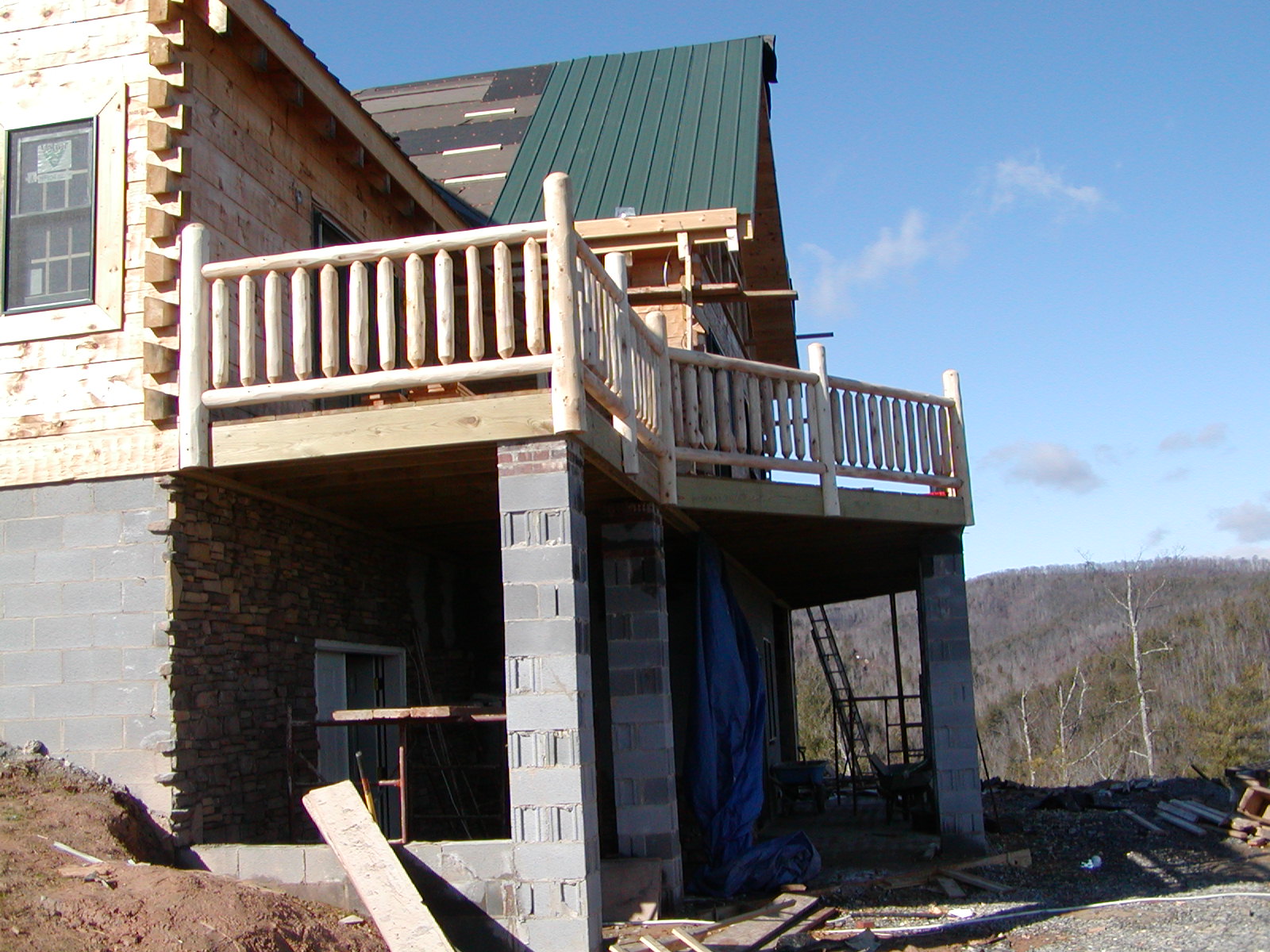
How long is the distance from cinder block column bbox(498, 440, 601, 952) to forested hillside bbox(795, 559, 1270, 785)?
68.1ft

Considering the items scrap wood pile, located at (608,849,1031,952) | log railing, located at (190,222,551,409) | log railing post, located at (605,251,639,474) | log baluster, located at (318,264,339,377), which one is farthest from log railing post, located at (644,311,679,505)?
scrap wood pile, located at (608,849,1031,952)

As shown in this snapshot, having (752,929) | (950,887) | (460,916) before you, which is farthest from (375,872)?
(950,887)

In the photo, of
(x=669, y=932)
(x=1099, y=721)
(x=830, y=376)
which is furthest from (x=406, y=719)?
(x=1099, y=721)

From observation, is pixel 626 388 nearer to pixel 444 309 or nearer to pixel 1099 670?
pixel 444 309

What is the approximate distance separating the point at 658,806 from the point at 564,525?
3.01 metres

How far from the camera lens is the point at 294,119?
10156 millimetres

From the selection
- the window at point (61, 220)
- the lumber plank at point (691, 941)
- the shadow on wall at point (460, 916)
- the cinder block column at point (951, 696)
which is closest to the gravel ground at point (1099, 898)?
the cinder block column at point (951, 696)

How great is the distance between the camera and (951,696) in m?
12.4

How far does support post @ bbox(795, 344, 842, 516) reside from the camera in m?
10.8

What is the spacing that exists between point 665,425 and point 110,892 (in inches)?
197

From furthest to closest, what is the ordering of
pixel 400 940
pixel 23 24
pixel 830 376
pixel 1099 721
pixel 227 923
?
1. pixel 1099 721
2. pixel 830 376
3. pixel 23 24
4. pixel 400 940
5. pixel 227 923

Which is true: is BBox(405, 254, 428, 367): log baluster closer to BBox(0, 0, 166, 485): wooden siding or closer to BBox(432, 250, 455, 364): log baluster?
BBox(432, 250, 455, 364): log baluster

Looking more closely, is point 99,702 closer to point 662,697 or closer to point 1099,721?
point 662,697

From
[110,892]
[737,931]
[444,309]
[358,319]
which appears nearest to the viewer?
[110,892]
